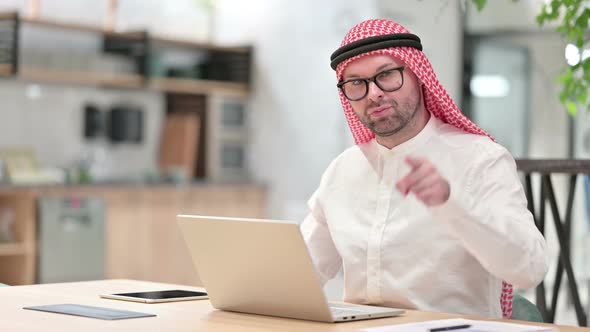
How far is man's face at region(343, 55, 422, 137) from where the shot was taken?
251 cm

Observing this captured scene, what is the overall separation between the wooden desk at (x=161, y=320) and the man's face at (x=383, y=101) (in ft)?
1.74

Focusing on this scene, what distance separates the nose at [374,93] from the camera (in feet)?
8.17

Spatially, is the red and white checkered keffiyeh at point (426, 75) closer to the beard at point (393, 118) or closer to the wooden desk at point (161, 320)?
the beard at point (393, 118)

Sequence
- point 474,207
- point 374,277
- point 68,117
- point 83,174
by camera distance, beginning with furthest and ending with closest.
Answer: point 68,117
point 83,174
point 374,277
point 474,207

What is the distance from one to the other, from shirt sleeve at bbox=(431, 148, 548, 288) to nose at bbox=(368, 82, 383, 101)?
0.37 meters

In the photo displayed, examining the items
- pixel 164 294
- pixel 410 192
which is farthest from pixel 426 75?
pixel 164 294

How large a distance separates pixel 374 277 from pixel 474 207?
1.61 feet

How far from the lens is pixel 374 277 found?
254 centimetres

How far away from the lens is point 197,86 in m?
8.34

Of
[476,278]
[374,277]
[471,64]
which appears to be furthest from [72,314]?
[471,64]

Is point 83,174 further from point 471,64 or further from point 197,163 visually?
point 471,64

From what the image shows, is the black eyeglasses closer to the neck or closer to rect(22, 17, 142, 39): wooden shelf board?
the neck

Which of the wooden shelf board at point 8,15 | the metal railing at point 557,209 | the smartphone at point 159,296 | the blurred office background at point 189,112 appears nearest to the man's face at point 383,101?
the smartphone at point 159,296

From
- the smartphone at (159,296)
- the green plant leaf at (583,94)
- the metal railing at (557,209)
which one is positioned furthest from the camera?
the green plant leaf at (583,94)
